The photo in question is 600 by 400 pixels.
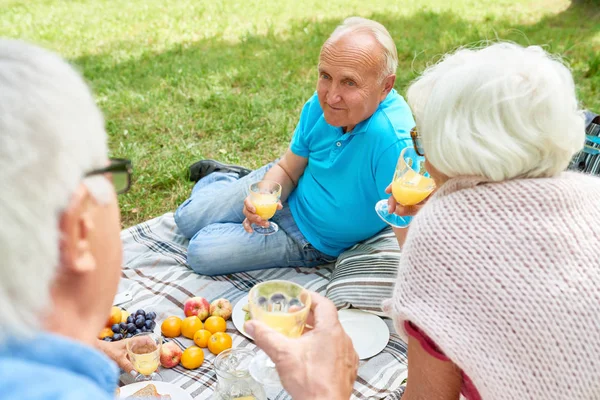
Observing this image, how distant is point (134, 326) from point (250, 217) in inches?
39.5

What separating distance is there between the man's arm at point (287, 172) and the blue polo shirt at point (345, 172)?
56mm

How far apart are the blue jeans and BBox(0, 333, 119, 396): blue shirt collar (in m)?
2.67

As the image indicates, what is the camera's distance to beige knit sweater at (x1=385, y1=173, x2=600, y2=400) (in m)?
1.71

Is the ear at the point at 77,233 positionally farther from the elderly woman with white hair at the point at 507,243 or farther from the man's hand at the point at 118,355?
the man's hand at the point at 118,355

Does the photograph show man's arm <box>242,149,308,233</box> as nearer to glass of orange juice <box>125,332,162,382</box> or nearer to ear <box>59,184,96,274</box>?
glass of orange juice <box>125,332,162,382</box>

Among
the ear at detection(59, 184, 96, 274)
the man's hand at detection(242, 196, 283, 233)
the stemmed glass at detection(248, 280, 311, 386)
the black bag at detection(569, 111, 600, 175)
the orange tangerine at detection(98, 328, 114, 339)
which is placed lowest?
the orange tangerine at detection(98, 328, 114, 339)

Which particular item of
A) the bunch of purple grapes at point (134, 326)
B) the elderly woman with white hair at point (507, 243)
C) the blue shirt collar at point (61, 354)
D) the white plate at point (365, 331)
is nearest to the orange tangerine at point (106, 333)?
the bunch of purple grapes at point (134, 326)

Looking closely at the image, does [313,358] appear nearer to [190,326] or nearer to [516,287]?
[516,287]

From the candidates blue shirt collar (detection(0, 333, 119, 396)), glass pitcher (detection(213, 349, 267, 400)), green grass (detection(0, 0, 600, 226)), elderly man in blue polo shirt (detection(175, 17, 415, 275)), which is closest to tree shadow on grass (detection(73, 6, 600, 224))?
green grass (detection(0, 0, 600, 226))

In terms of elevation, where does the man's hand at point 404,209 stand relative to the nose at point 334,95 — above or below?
below

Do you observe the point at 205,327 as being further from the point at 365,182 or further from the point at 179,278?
the point at 365,182

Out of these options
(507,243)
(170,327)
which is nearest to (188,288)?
(170,327)

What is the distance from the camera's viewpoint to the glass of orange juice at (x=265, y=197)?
364 centimetres

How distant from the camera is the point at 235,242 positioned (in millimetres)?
3889
